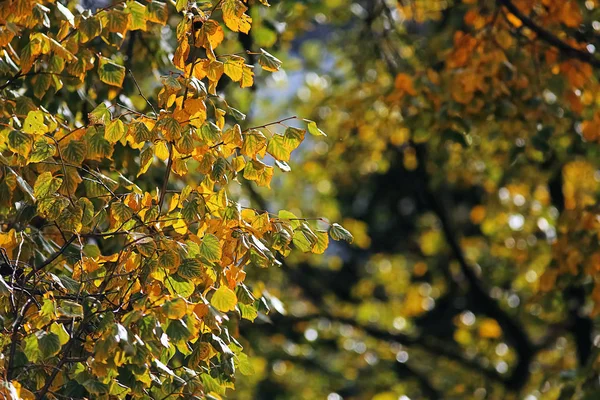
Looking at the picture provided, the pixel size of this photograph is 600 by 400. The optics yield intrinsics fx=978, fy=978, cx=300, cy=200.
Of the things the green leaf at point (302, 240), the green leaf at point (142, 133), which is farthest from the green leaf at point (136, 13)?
the green leaf at point (302, 240)

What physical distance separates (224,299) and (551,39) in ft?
9.49

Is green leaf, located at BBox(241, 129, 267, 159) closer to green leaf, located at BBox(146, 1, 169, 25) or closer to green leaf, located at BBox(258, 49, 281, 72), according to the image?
green leaf, located at BBox(258, 49, 281, 72)

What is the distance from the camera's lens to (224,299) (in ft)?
8.73

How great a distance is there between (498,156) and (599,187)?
1.92 meters

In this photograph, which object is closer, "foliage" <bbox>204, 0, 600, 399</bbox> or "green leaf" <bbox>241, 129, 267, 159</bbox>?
"green leaf" <bbox>241, 129, 267, 159</bbox>

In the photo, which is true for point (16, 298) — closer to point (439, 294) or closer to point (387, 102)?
point (387, 102)

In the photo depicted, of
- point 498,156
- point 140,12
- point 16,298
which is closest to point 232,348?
point 16,298

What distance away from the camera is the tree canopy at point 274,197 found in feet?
8.94

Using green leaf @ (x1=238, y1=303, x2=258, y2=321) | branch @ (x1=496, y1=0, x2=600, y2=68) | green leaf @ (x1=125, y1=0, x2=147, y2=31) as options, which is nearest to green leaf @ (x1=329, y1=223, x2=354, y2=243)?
green leaf @ (x1=238, y1=303, x2=258, y2=321)

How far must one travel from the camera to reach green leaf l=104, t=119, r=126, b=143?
2840 millimetres

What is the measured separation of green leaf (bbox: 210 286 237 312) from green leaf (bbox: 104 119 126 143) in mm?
560

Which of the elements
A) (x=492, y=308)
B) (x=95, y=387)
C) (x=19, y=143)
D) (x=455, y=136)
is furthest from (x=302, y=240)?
(x=492, y=308)

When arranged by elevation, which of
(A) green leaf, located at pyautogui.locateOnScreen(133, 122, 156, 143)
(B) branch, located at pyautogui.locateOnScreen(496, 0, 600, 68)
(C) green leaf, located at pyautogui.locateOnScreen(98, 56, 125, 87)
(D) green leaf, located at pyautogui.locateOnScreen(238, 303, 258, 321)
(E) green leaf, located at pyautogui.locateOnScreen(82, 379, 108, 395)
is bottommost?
(B) branch, located at pyautogui.locateOnScreen(496, 0, 600, 68)

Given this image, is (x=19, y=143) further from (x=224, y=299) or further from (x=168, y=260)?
(x=224, y=299)
